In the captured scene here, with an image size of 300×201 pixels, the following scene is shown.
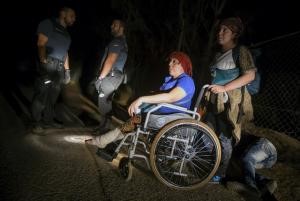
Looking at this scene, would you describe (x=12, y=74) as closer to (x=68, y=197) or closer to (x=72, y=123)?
(x=72, y=123)

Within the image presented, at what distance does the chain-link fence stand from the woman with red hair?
2.73 m

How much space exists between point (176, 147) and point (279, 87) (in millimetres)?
3461

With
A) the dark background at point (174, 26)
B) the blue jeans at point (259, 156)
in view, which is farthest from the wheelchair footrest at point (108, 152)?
Answer: the dark background at point (174, 26)

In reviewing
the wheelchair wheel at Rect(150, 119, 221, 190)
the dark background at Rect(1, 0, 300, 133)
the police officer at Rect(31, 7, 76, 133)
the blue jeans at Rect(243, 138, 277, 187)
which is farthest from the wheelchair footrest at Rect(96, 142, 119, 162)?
the dark background at Rect(1, 0, 300, 133)

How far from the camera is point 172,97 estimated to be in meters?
3.77

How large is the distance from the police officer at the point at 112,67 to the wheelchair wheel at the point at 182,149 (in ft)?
5.89

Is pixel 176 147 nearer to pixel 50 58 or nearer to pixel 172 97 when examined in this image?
pixel 172 97

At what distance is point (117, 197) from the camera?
11.7 ft

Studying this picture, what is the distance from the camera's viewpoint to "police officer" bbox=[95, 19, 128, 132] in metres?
5.13

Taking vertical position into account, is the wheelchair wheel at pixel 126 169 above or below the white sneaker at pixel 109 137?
below

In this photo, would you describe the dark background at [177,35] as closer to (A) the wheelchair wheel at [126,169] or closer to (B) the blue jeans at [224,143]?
(B) the blue jeans at [224,143]

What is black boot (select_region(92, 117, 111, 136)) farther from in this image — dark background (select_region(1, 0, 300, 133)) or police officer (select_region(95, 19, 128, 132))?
dark background (select_region(1, 0, 300, 133))

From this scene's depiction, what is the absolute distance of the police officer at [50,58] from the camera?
4957 millimetres

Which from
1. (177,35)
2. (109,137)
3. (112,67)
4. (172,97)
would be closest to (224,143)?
(172,97)
